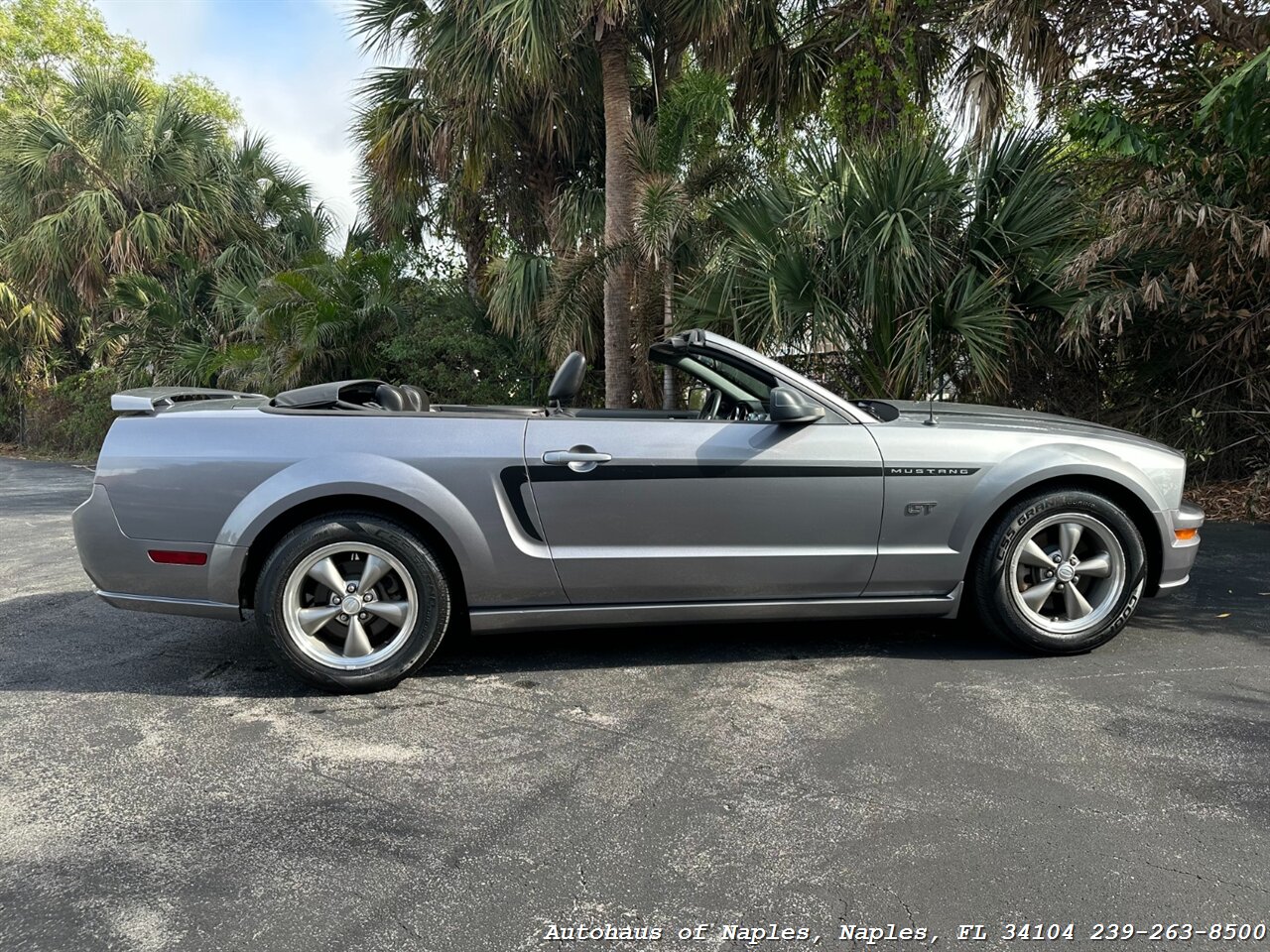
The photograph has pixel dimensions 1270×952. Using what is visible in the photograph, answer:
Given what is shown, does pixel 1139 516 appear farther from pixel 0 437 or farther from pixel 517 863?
pixel 0 437

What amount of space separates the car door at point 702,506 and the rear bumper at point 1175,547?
52.5 inches

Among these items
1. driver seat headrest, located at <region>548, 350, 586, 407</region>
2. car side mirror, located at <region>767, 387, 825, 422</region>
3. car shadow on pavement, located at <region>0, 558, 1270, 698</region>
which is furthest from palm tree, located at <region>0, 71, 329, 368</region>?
car side mirror, located at <region>767, 387, 825, 422</region>

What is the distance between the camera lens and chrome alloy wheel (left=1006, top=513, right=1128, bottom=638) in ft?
13.2

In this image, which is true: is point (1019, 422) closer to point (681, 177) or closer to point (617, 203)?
point (681, 177)

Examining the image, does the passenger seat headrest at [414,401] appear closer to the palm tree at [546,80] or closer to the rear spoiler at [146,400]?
the rear spoiler at [146,400]

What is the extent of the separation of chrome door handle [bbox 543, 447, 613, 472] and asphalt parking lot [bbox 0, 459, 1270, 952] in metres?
0.90

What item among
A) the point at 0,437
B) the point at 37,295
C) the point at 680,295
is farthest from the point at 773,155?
the point at 0,437

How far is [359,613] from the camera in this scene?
3.73 metres

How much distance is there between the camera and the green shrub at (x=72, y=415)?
17719mm

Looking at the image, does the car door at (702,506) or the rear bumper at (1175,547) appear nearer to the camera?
the car door at (702,506)

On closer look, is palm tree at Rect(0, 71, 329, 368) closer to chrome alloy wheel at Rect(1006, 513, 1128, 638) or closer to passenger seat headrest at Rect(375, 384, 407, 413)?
passenger seat headrest at Rect(375, 384, 407, 413)

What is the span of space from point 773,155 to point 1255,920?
968 centimetres

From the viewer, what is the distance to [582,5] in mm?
9484

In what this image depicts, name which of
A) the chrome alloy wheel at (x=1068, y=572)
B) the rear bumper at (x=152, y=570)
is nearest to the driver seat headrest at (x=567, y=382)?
the rear bumper at (x=152, y=570)
